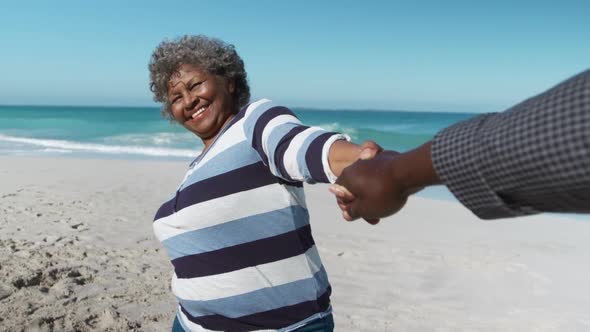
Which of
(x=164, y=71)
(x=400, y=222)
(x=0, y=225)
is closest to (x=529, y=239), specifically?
(x=400, y=222)

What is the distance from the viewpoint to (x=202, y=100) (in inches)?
81.1

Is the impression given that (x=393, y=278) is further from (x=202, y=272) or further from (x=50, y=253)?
(x=202, y=272)

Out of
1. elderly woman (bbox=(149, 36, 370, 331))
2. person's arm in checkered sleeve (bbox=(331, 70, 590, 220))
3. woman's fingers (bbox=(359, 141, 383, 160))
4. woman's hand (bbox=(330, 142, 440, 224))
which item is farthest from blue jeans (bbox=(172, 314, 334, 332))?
person's arm in checkered sleeve (bbox=(331, 70, 590, 220))

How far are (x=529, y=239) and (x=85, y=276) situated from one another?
6352mm

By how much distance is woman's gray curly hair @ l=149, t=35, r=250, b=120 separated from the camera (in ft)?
6.88

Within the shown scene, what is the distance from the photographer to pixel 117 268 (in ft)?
19.0

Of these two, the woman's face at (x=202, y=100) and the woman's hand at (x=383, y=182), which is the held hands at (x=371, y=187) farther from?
the woman's face at (x=202, y=100)

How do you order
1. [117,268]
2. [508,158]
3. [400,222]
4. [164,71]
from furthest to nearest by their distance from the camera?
[400,222] → [117,268] → [164,71] → [508,158]

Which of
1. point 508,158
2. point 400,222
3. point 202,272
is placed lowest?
point 400,222

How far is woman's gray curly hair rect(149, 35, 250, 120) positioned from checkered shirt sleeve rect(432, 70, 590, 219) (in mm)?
1329

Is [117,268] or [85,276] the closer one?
[85,276]

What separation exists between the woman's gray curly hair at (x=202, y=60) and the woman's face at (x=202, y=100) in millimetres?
30

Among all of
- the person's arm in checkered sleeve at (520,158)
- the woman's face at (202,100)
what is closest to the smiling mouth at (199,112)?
the woman's face at (202,100)

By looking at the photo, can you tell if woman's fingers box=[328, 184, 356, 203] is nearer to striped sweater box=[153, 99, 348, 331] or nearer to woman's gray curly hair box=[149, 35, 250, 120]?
striped sweater box=[153, 99, 348, 331]
